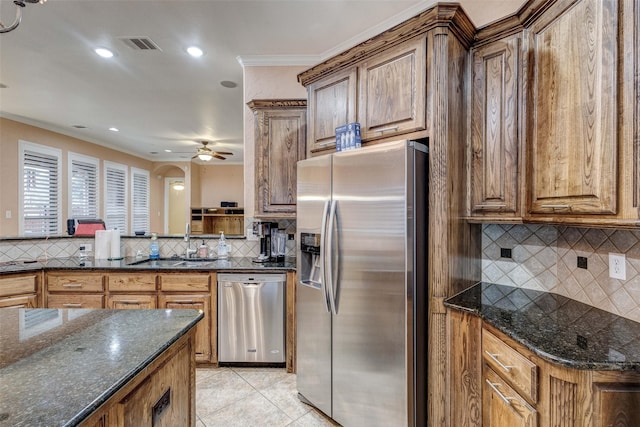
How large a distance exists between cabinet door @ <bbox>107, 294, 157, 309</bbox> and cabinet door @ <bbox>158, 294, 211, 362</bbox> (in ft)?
0.27

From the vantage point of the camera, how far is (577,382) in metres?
1.13

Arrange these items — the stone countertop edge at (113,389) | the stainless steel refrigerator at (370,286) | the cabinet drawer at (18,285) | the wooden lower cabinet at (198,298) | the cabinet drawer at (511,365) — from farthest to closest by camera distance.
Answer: the wooden lower cabinet at (198,298)
the cabinet drawer at (18,285)
the stainless steel refrigerator at (370,286)
the cabinet drawer at (511,365)
the stone countertop edge at (113,389)

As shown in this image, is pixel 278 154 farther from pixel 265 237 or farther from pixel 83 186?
pixel 83 186

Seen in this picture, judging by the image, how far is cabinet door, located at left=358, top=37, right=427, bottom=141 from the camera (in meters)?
1.87

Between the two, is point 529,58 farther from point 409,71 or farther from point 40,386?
point 40,386

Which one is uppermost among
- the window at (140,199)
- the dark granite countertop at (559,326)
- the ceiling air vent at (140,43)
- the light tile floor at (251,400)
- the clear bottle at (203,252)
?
the ceiling air vent at (140,43)

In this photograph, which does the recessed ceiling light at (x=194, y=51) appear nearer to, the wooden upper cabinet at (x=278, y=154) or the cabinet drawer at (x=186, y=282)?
the wooden upper cabinet at (x=278, y=154)

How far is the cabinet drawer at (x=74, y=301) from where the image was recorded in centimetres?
289

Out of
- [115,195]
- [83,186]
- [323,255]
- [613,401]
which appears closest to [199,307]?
[323,255]

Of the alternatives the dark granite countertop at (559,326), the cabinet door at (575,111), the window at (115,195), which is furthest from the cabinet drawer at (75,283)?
the window at (115,195)

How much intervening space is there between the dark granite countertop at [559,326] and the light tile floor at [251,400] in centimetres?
133

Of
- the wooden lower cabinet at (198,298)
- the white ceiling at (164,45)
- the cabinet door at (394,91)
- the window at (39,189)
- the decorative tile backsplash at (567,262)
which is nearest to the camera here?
the decorative tile backsplash at (567,262)

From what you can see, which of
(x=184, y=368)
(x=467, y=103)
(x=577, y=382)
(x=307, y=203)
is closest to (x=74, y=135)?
(x=307, y=203)

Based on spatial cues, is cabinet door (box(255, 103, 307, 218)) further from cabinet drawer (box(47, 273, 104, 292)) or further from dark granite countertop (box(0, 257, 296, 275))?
cabinet drawer (box(47, 273, 104, 292))
